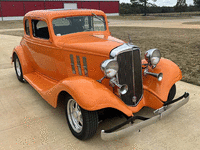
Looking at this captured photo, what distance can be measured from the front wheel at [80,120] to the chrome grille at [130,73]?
1.83 ft

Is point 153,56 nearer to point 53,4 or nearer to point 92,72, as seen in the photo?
point 92,72

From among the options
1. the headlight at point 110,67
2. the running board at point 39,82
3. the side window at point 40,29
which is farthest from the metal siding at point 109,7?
the headlight at point 110,67

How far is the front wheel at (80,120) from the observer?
2.52 m

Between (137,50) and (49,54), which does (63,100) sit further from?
(137,50)

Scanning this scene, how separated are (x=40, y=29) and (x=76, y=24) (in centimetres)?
82

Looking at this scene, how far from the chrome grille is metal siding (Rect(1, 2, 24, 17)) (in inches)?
1332

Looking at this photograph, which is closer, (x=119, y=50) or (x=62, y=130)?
(x=119, y=50)

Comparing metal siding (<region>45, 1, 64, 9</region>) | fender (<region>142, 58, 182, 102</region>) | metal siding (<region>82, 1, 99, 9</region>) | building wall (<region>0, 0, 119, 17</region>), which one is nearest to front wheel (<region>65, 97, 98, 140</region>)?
fender (<region>142, 58, 182, 102</region>)

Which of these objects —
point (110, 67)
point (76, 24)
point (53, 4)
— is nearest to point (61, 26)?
point (76, 24)

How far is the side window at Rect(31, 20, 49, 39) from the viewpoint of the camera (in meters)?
3.75

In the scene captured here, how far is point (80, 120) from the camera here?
2.79 metres

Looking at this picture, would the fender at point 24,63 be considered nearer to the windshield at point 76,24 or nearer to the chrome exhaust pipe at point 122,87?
the windshield at point 76,24

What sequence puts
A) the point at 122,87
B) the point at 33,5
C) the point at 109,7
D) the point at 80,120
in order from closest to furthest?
the point at 122,87
the point at 80,120
the point at 33,5
the point at 109,7

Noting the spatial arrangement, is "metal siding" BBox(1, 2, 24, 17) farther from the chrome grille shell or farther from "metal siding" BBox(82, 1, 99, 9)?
the chrome grille shell
